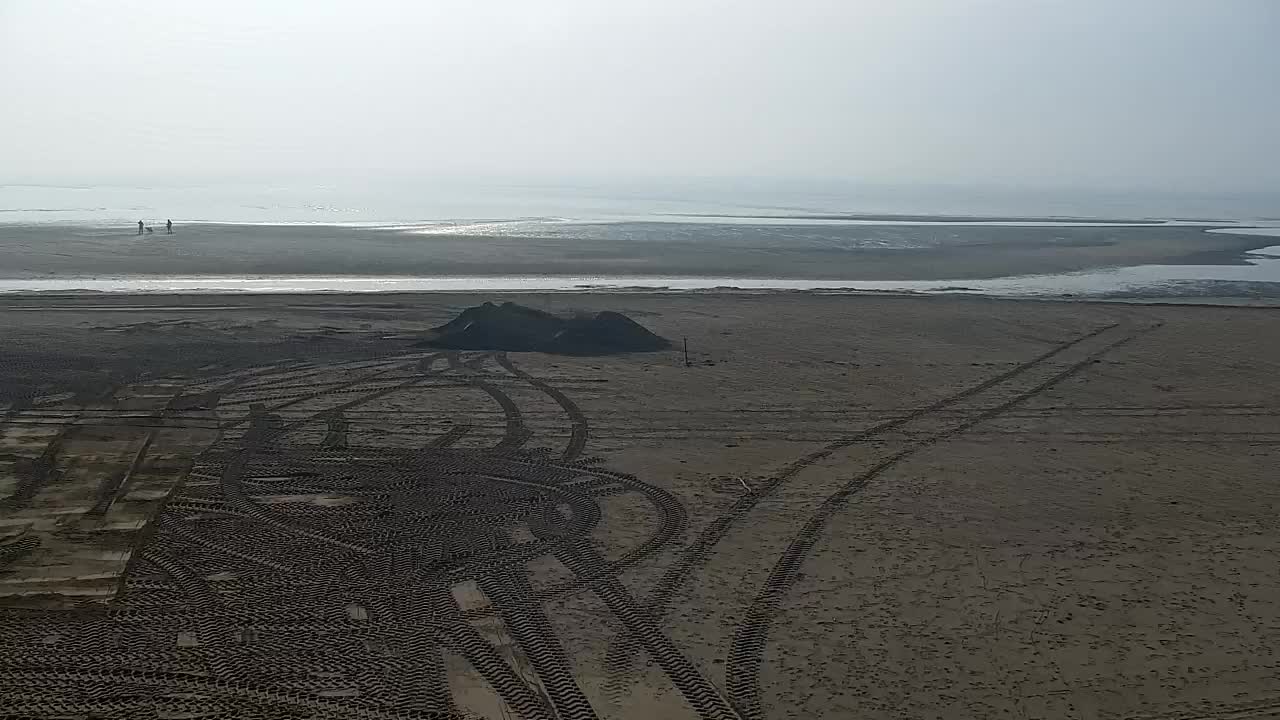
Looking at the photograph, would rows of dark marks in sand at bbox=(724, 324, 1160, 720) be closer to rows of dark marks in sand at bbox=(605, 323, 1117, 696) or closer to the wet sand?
rows of dark marks in sand at bbox=(605, 323, 1117, 696)

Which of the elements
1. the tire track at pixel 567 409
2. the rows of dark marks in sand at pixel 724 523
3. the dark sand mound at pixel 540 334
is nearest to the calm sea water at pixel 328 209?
the dark sand mound at pixel 540 334

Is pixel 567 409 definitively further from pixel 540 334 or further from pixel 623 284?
pixel 623 284

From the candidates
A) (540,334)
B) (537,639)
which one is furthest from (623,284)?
(537,639)

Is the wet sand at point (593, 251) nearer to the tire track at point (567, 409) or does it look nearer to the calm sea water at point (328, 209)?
the calm sea water at point (328, 209)

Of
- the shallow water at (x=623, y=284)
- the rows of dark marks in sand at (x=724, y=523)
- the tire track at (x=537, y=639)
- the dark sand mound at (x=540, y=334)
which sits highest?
the shallow water at (x=623, y=284)

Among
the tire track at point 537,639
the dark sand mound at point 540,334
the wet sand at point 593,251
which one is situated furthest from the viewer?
the wet sand at point 593,251

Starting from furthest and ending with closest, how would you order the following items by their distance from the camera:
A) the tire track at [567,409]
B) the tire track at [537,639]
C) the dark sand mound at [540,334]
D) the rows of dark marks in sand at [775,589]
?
1. the dark sand mound at [540,334]
2. the tire track at [567,409]
3. the rows of dark marks in sand at [775,589]
4. the tire track at [537,639]

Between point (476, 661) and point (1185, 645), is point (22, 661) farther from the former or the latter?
point (1185, 645)

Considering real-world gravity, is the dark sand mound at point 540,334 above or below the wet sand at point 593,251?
below
